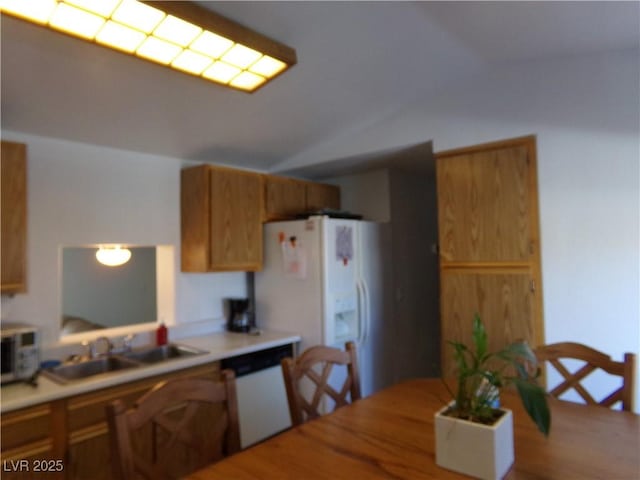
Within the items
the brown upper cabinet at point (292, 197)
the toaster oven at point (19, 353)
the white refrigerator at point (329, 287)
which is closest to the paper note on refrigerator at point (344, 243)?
the white refrigerator at point (329, 287)

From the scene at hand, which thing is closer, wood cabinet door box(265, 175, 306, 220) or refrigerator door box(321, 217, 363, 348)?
refrigerator door box(321, 217, 363, 348)

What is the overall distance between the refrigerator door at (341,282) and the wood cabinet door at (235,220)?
58 centimetres

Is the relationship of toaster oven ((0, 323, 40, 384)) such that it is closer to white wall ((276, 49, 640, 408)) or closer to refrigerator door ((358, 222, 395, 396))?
refrigerator door ((358, 222, 395, 396))

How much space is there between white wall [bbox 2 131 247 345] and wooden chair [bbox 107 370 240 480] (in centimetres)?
140

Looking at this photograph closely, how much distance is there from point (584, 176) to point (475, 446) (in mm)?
1856

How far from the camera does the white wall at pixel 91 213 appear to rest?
7.46 ft

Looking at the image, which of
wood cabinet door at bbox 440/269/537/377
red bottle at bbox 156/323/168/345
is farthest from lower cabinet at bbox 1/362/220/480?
wood cabinet door at bbox 440/269/537/377

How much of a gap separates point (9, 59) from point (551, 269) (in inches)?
113

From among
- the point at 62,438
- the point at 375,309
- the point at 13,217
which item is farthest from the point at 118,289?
the point at 375,309

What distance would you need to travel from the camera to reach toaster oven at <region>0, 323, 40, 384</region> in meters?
1.91

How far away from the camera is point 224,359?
99.0 inches

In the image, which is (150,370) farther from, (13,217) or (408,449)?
(408,449)

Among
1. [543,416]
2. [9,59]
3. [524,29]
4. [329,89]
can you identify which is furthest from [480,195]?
[9,59]

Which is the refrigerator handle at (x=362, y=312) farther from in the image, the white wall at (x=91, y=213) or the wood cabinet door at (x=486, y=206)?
the white wall at (x=91, y=213)
